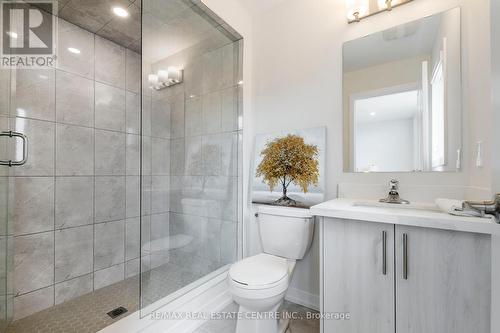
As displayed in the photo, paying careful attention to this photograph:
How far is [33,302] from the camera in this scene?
1642mm

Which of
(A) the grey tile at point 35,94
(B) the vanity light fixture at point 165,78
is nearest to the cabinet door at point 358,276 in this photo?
(B) the vanity light fixture at point 165,78

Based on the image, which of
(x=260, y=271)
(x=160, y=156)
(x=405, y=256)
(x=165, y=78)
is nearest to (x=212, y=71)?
(x=165, y=78)

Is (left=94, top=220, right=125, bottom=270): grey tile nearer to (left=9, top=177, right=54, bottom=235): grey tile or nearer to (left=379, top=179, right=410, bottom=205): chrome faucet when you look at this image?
(left=9, top=177, right=54, bottom=235): grey tile

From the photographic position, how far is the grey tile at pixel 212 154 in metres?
1.83

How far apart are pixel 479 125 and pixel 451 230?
0.61 m

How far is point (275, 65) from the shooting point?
204 cm

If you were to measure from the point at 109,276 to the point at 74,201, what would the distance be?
76cm

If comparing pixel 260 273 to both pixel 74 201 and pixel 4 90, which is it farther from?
pixel 4 90

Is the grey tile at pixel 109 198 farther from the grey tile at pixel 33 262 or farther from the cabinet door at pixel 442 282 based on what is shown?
the cabinet door at pixel 442 282

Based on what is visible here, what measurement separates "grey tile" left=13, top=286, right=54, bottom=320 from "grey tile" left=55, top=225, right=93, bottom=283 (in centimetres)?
10

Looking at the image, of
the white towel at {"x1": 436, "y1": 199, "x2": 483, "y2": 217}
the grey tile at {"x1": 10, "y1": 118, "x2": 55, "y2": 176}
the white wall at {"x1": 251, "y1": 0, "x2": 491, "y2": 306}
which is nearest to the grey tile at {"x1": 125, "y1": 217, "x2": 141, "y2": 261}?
the grey tile at {"x1": 10, "y1": 118, "x2": 55, "y2": 176}

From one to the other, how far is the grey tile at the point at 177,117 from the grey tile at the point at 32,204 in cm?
107

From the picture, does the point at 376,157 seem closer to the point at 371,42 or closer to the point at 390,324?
the point at 371,42

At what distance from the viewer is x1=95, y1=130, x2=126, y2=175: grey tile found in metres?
2.07
